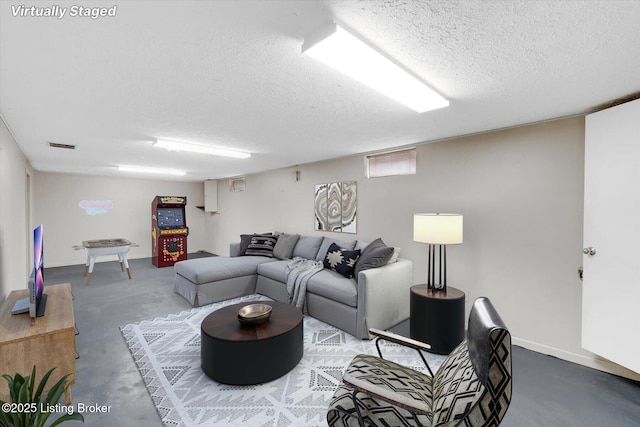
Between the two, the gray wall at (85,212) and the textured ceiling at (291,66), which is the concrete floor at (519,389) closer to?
the textured ceiling at (291,66)

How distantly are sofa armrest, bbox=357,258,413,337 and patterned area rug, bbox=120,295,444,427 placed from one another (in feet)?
0.86

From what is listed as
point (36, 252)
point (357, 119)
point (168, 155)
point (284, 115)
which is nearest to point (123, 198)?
point (168, 155)

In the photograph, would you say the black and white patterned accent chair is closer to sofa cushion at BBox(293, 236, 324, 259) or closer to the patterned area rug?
the patterned area rug

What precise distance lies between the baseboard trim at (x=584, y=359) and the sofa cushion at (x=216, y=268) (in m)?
3.48

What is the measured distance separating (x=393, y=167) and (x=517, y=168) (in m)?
1.43

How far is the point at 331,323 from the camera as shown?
3.12 m

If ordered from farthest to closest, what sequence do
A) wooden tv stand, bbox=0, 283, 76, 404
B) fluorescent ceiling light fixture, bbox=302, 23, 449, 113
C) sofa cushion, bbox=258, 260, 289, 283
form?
sofa cushion, bbox=258, 260, 289, 283, wooden tv stand, bbox=0, 283, 76, 404, fluorescent ceiling light fixture, bbox=302, 23, 449, 113

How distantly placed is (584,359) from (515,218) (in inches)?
51.9

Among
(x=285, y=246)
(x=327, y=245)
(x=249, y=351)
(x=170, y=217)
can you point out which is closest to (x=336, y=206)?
(x=327, y=245)

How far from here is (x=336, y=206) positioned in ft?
14.4

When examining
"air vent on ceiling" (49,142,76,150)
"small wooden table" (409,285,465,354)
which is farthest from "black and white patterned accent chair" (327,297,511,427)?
"air vent on ceiling" (49,142,76,150)

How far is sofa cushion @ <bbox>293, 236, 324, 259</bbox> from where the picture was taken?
4285 millimetres

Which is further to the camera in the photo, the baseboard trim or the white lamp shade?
the white lamp shade

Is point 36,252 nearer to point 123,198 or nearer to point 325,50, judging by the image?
point 325,50
